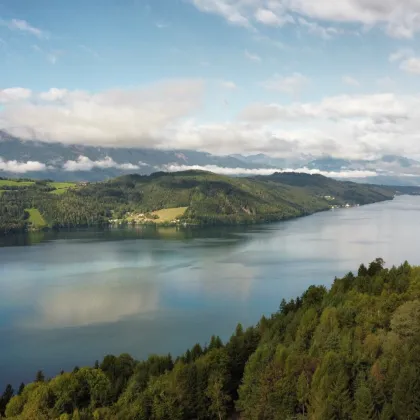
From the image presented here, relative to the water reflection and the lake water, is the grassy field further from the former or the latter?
the water reflection

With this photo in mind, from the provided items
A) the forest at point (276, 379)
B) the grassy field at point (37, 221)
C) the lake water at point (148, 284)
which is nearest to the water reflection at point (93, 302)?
the lake water at point (148, 284)

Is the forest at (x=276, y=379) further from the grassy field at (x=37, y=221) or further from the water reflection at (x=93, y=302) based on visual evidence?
the grassy field at (x=37, y=221)

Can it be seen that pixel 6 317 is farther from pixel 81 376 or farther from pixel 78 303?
pixel 81 376

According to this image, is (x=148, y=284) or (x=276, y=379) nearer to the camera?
(x=276, y=379)

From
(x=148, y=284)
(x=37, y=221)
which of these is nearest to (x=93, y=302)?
(x=148, y=284)

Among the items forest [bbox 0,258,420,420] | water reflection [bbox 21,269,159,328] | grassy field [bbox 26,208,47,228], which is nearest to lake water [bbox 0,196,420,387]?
water reflection [bbox 21,269,159,328]

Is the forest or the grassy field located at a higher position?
the grassy field

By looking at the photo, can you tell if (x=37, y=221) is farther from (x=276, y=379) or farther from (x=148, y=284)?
(x=276, y=379)
